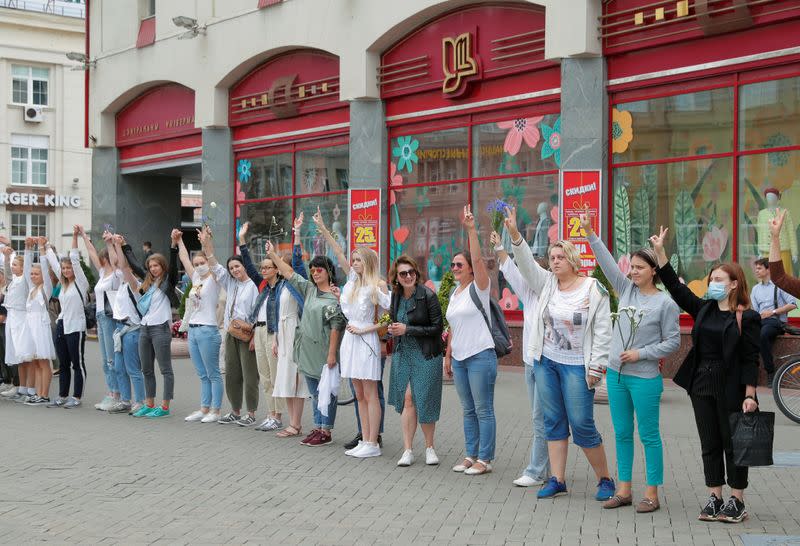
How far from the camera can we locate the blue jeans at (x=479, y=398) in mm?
8508

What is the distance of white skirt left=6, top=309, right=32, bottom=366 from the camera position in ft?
44.3

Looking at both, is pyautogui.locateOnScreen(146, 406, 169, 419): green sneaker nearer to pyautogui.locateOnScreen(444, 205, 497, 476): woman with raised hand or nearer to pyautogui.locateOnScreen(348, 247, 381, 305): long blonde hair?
pyautogui.locateOnScreen(348, 247, 381, 305): long blonde hair

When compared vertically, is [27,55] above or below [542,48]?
above

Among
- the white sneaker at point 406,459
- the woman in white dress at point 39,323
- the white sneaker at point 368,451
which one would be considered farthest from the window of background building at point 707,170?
the woman in white dress at point 39,323

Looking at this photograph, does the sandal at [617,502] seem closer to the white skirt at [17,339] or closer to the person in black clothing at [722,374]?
the person in black clothing at [722,374]

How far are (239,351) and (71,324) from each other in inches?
106

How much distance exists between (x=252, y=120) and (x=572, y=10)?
28.8 ft

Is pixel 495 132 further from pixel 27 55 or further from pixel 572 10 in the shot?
pixel 27 55

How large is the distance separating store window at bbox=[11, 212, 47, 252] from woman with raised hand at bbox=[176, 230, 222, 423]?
39.2 m

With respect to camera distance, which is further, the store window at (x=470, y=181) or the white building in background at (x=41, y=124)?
the white building in background at (x=41, y=124)

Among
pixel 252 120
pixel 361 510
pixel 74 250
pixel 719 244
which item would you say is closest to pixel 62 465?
pixel 361 510

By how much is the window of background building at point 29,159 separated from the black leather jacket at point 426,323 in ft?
144

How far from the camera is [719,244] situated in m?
15.1

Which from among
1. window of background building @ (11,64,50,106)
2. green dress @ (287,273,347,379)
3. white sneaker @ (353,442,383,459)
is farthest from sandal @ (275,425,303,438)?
window of background building @ (11,64,50,106)
